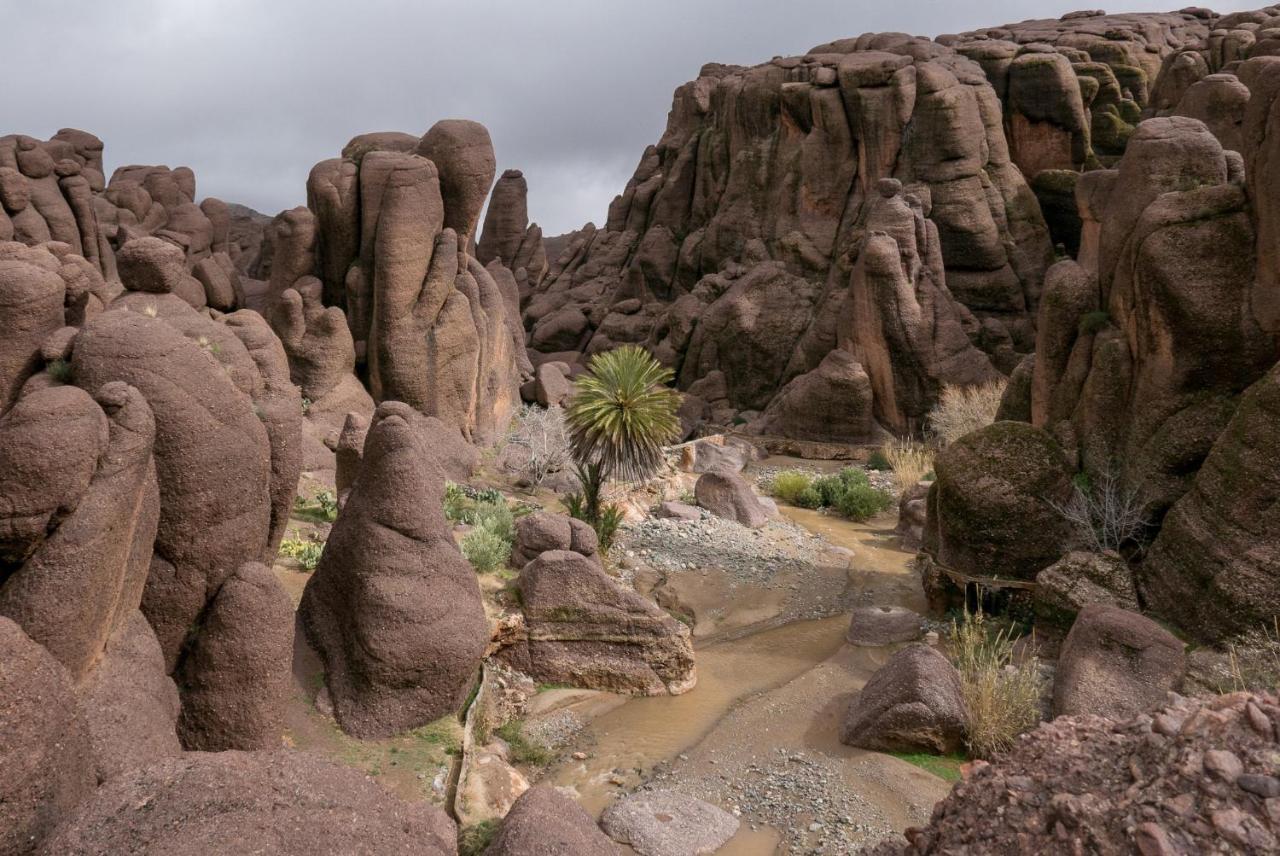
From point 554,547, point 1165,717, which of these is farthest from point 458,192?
point 1165,717

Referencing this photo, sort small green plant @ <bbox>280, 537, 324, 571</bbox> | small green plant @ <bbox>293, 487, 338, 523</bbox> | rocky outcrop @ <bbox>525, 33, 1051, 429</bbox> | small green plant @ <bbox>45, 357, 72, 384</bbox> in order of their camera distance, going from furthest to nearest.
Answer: rocky outcrop @ <bbox>525, 33, 1051, 429</bbox>
small green plant @ <bbox>293, 487, 338, 523</bbox>
small green plant @ <bbox>280, 537, 324, 571</bbox>
small green plant @ <bbox>45, 357, 72, 384</bbox>

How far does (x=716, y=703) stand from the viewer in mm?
12227

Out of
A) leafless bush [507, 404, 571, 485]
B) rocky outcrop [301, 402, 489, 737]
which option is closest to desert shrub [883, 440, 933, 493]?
leafless bush [507, 404, 571, 485]

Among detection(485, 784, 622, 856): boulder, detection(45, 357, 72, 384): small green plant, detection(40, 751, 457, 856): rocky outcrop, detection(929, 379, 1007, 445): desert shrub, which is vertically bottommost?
detection(929, 379, 1007, 445): desert shrub

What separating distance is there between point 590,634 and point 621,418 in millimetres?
5647

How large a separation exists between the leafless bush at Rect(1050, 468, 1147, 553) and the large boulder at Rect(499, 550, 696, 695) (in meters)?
6.07

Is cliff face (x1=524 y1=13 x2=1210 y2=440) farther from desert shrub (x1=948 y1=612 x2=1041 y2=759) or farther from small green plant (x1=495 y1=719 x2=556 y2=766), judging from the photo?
small green plant (x1=495 y1=719 x2=556 y2=766)

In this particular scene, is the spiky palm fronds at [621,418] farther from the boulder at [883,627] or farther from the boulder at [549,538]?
the boulder at [883,627]

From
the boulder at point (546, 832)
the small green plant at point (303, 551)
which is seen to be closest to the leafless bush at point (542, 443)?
the small green plant at point (303, 551)

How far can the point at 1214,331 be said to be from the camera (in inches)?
478

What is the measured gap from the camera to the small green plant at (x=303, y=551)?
10.8m

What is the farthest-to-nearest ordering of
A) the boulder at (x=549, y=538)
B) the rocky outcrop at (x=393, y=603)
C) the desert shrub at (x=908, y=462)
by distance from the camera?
the desert shrub at (x=908, y=462), the boulder at (x=549, y=538), the rocky outcrop at (x=393, y=603)

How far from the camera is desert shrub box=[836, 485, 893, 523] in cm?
2278

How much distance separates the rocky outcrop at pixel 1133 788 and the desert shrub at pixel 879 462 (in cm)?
2243
